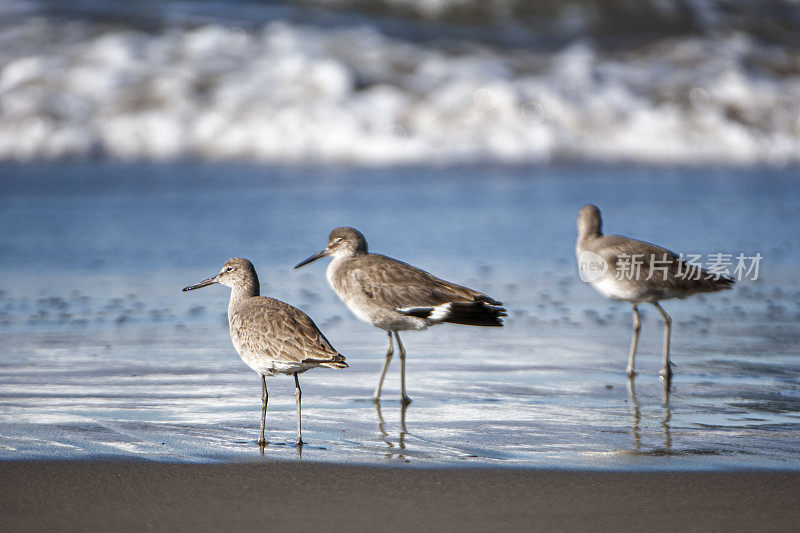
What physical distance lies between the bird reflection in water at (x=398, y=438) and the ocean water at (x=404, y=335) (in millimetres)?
17

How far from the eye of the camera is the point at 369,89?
1513 centimetres

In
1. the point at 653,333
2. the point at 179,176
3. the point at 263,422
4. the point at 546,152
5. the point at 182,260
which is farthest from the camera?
the point at 546,152

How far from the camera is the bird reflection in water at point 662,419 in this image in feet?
13.8

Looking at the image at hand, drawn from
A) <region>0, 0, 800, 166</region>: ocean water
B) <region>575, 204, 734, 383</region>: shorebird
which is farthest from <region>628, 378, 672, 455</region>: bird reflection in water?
<region>0, 0, 800, 166</region>: ocean water

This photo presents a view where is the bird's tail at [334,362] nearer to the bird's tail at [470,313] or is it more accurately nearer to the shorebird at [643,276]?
the bird's tail at [470,313]

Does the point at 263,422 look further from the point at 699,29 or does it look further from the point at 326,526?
the point at 699,29

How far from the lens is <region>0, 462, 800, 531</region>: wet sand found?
11.2 feet

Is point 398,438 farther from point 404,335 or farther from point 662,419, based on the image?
point 404,335

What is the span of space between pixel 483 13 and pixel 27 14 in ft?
26.1

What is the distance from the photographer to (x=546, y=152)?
1409cm

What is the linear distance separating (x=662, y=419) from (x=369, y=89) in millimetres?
11026

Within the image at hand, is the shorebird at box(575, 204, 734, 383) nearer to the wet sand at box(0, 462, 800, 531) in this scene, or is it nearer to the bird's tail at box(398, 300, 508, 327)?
the bird's tail at box(398, 300, 508, 327)

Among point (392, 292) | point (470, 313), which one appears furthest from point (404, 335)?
point (470, 313)

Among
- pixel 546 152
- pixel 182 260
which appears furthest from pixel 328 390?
pixel 546 152
